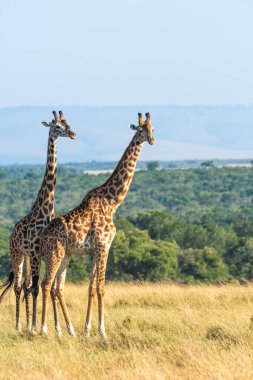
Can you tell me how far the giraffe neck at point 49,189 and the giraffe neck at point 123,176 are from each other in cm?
76

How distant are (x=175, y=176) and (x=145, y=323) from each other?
4338 inches

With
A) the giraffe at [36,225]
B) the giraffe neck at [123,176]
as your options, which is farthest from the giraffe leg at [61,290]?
the giraffe neck at [123,176]

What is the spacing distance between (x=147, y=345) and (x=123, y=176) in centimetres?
238

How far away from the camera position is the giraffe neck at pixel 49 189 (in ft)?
42.7

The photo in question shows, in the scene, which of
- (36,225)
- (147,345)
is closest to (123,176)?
(36,225)

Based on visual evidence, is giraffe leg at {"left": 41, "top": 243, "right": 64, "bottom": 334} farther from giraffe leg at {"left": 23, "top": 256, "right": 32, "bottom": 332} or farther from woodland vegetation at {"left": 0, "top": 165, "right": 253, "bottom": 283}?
woodland vegetation at {"left": 0, "top": 165, "right": 253, "bottom": 283}

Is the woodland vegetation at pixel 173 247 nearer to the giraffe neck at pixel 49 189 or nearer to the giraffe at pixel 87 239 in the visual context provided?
the giraffe neck at pixel 49 189

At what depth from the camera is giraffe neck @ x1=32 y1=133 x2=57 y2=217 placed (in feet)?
42.7

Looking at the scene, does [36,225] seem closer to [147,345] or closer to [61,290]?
[61,290]

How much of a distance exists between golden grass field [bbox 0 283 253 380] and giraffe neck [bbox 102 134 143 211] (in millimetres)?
1649

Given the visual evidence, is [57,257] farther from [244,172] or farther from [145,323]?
[244,172]

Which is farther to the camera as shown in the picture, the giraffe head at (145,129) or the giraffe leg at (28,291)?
the giraffe leg at (28,291)

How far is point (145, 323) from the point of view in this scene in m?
13.3

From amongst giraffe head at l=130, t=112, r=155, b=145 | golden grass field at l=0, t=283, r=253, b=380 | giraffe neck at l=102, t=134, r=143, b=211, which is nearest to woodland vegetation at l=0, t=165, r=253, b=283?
golden grass field at l=0, t=283, r=253, b=380
